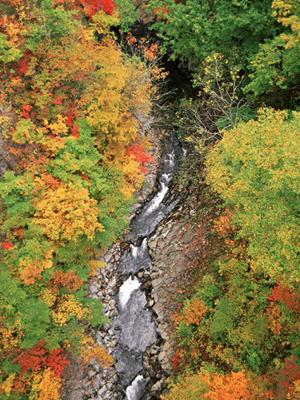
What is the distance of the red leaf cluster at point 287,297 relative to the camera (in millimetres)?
14070

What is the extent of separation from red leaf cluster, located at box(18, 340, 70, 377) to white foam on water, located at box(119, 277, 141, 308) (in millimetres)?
4259

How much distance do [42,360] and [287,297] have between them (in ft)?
32.4

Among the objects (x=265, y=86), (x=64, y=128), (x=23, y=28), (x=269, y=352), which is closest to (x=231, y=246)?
(x=269, y=352)

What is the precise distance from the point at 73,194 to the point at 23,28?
330 inches

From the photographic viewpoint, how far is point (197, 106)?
985 inches

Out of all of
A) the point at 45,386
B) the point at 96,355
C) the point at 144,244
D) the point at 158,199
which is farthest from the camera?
the point at 158,199

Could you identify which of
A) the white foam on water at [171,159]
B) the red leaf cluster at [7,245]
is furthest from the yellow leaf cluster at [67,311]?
the white foam on water at [171,159]

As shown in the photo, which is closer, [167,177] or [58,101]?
[58,101]

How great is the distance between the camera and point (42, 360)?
15.4 metres

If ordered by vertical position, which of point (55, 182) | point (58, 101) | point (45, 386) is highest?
point (58, 101)

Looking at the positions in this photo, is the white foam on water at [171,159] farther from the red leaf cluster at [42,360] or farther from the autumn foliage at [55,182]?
the red leaf cluster at [42,360]

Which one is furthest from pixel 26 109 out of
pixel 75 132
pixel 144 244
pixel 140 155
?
pixel 144 244

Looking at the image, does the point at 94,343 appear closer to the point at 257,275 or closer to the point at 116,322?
the point at 116,322

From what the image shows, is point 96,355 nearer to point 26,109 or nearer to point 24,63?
point 26,109
